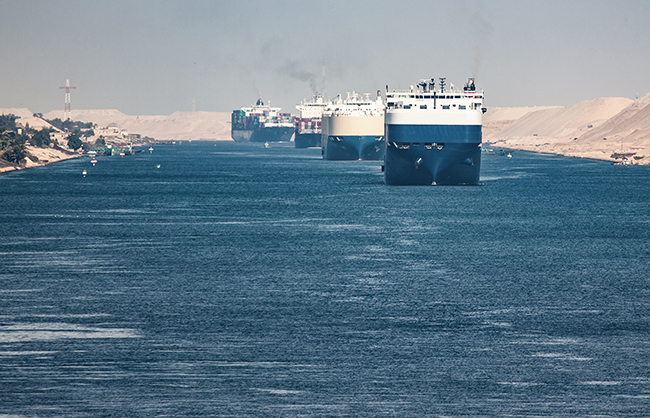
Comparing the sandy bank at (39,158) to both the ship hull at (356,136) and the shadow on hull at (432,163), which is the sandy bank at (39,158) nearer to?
the ship hull at (356,136)

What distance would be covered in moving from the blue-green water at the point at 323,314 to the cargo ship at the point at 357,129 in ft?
301

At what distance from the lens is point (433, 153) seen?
94.9 metres

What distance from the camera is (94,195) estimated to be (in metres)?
96.1

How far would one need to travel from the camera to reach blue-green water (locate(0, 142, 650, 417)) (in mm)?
23734

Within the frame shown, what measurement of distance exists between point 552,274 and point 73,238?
31.2m

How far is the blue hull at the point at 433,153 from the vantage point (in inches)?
3679

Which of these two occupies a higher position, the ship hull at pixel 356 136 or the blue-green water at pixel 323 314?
the ship hull at pixel 356 136

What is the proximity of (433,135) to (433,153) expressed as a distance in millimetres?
2343

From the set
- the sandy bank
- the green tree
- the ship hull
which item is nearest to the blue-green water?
the sandy bank

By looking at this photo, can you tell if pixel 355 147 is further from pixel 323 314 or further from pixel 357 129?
pixel 323 314

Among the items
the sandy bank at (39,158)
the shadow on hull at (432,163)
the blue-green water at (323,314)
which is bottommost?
the blue-green water at (323,314)

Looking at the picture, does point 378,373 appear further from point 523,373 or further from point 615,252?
point 615,252

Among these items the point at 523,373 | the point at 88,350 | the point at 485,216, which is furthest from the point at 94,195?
the point at 523,373

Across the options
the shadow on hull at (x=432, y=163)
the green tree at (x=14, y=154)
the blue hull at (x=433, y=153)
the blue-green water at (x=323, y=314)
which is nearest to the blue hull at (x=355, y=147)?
the green tree at (x=14, y=154)
